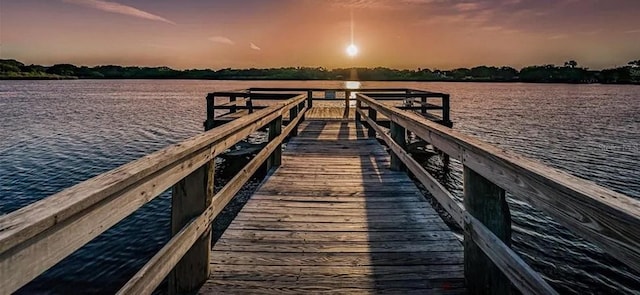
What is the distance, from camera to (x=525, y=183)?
173cm

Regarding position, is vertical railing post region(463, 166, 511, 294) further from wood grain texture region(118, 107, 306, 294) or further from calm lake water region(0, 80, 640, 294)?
calm lake water region(0, 80, 640, 294)

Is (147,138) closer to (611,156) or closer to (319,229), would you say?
(319,229)

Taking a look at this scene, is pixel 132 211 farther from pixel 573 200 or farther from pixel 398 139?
pixel 398 139

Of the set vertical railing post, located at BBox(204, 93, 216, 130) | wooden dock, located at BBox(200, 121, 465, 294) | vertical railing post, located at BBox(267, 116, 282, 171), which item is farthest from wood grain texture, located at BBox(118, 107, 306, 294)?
vertical railing post, located at BBox(204, 93, 216, 130)

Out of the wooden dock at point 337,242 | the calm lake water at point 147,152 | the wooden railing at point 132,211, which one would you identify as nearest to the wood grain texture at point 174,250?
the wooden railing at point 132,211

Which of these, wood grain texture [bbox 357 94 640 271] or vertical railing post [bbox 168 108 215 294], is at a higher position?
wood grain texture [bbox 357 94 640 271]

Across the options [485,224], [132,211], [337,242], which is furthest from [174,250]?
[485,224]

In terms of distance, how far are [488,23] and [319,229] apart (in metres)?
45.4

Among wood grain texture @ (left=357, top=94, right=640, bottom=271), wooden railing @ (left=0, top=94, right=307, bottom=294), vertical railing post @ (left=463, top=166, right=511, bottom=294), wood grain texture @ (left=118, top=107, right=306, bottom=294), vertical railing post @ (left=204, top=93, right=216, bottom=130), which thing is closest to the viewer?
wooden railing @ (left=0, top=94, right=307, bottom=294)

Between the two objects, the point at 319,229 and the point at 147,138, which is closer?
the point at 319,229

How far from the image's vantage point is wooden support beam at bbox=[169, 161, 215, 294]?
234 cm

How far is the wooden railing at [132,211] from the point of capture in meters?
1.00

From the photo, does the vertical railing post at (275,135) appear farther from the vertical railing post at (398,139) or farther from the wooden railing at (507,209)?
the wooden railing at (507,209)

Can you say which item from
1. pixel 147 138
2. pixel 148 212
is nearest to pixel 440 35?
pixel 147 138
